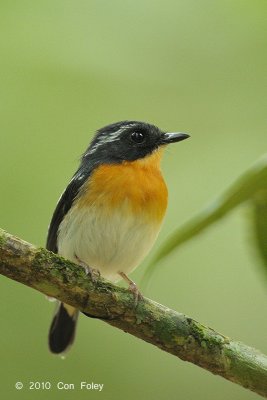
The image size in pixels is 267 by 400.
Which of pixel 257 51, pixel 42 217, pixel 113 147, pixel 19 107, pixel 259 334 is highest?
pixel 257 51

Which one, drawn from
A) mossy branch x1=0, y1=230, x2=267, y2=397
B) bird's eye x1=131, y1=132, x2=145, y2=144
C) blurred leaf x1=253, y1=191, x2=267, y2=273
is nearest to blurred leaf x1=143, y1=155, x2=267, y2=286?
blurred leaf x1=253, y1=191, x2=267, y2=273

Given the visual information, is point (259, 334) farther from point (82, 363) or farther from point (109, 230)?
point (109, 230)

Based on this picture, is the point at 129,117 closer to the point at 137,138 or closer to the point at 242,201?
the point at 137,138

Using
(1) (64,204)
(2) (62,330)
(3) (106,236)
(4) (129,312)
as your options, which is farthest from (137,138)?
(4) (129,312)

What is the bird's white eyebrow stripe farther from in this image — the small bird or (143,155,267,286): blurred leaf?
(143,155,267,286): blurred leaf

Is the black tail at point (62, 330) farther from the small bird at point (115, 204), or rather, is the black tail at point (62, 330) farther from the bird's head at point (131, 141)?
the bird's head at point (131, 141)

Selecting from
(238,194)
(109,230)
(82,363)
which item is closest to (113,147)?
(109,230)
